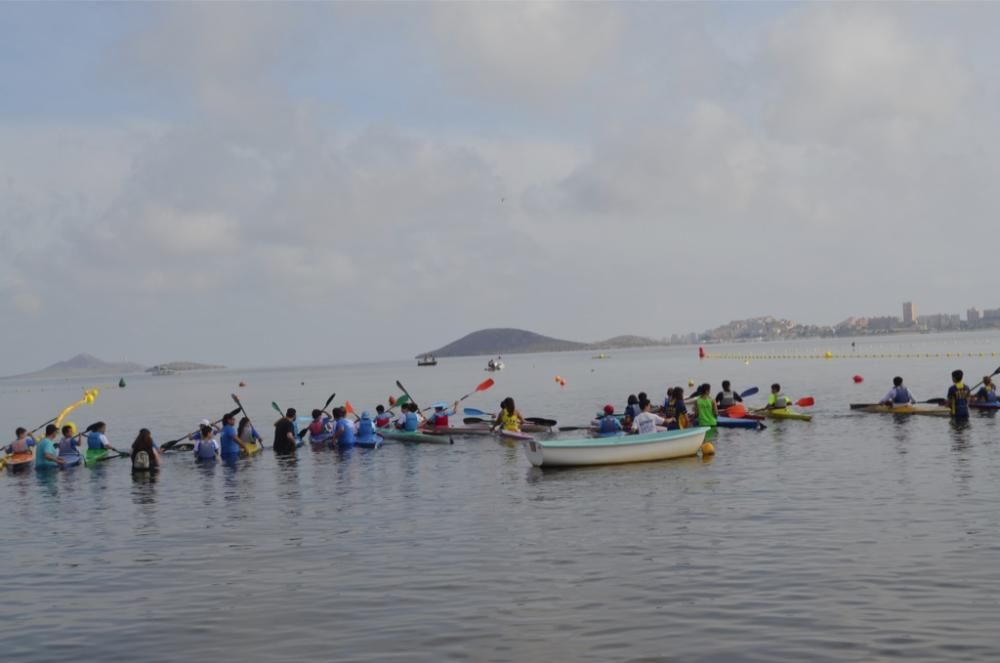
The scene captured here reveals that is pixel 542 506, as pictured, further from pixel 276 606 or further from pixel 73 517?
pixel 73 517

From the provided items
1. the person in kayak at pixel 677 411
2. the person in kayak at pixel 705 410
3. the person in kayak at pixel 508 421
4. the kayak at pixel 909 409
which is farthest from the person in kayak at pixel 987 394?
the person in kayak at pixel 508 421

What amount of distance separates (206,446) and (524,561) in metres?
19.3

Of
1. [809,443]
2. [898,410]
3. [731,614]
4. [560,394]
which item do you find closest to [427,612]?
[731,614]

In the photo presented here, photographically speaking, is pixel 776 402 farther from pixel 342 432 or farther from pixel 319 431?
pixel 319 431

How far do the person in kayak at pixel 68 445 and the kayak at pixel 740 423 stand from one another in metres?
21.6

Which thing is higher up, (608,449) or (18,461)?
(18,461)

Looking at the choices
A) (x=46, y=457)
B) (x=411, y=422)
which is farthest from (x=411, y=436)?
(x=46, y=457)

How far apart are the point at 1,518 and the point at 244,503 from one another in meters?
5.32

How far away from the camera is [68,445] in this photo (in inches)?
1239

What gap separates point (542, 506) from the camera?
20125mm

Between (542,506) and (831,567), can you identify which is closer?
(831,567)

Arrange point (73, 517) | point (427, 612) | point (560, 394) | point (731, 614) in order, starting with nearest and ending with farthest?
point (731, 614)
point (427, 612)
point (73, 517)
point (560, 394)

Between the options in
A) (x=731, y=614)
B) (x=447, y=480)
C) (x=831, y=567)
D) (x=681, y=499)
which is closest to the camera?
(x=731, y=614)

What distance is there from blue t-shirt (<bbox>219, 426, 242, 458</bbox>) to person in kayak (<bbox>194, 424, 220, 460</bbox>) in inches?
9.8
